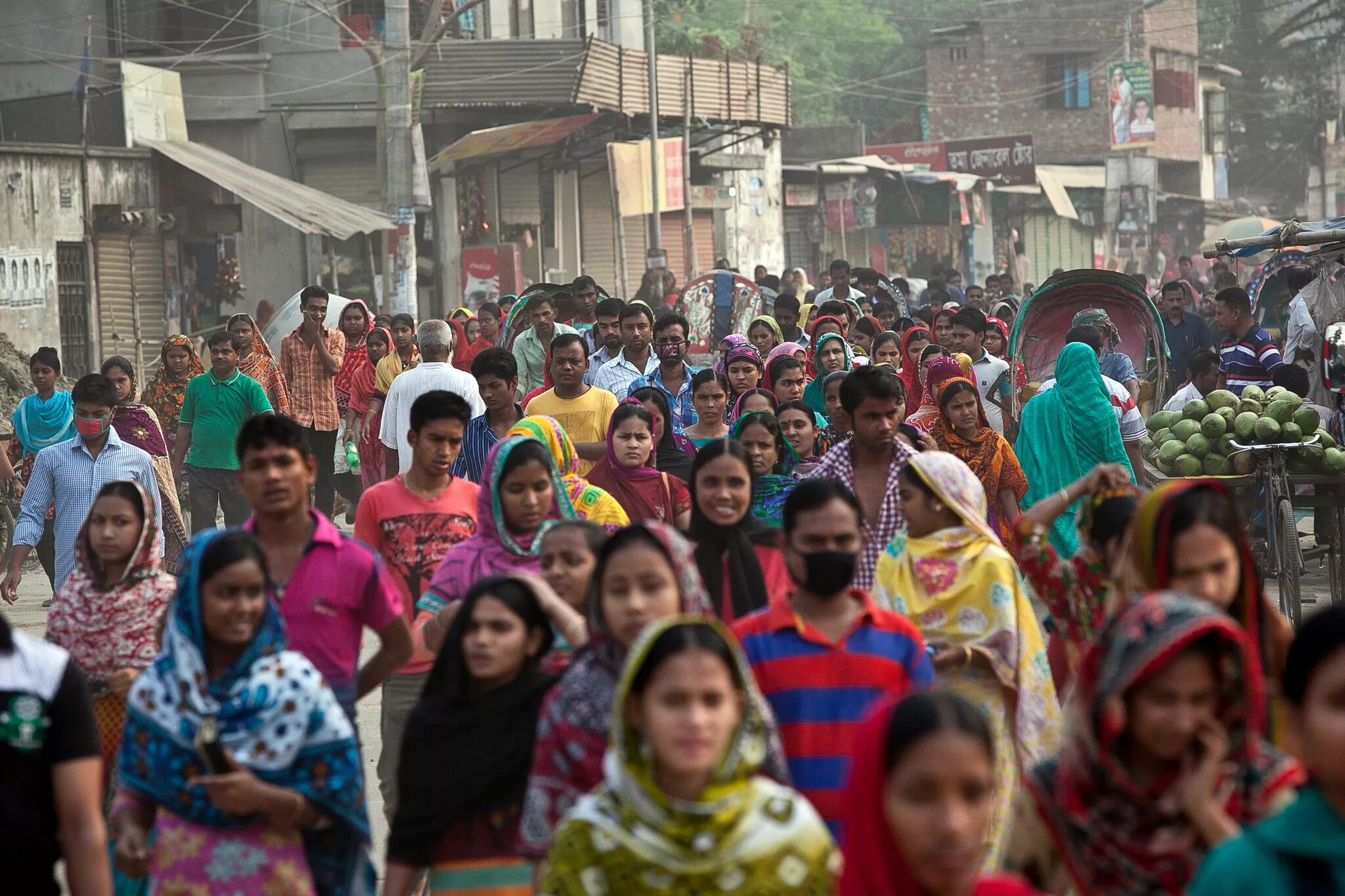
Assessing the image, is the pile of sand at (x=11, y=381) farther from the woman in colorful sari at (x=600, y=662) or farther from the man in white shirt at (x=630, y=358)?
the woman in colorful sari at (x=600, y=662)

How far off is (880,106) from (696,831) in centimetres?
6611

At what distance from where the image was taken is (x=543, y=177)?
32.1 meters

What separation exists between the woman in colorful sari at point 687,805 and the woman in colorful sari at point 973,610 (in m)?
1.79

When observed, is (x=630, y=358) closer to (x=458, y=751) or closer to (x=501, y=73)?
(x=458, y=751)

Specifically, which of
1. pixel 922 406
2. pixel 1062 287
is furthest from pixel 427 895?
pixel 1062 287

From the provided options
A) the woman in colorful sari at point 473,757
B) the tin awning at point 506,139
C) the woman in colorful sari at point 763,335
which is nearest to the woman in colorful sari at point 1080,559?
the woman in colorful sari at point 473,757

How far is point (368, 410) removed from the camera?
13.1 metres

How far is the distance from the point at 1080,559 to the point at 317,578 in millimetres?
1967

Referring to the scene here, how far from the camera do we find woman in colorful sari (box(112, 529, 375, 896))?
12.5 ft

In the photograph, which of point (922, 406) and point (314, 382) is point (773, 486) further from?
point (314, 382)

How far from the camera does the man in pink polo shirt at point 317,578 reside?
184 inches

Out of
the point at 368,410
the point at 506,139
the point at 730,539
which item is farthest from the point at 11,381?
the point at 730,539

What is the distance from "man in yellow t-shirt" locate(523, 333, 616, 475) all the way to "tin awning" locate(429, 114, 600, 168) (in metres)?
17.8

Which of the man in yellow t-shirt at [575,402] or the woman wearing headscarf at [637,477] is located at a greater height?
the man in yellow t-shirt at [575,402]
